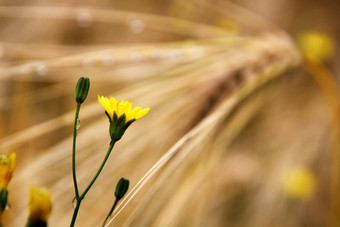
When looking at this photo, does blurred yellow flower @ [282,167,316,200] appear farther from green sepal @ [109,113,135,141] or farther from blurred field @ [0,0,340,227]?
green sepal @ [109,113,135,141]

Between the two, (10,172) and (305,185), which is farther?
(305,185)

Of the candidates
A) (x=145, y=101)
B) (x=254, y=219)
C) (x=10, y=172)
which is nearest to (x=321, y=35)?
(x=254, y=219)

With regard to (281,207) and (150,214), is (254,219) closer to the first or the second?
(281,207)

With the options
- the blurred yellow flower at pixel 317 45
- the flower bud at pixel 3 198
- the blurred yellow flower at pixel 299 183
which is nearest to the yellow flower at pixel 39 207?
the flower bud at pixel 3 198

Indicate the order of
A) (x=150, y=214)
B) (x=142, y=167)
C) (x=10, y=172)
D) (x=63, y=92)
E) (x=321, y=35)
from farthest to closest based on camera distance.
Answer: (x=321, y=35) < (x=63, y=92) < (x=142, y=167) < (x=150, y=214) < (x=10, y=172)

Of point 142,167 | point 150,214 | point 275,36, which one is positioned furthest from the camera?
point 275,36

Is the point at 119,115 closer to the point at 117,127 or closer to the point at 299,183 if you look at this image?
the point at 117,127

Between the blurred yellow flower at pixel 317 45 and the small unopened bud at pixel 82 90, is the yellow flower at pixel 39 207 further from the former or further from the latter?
the blurred yellow flower at pixel 317 45
